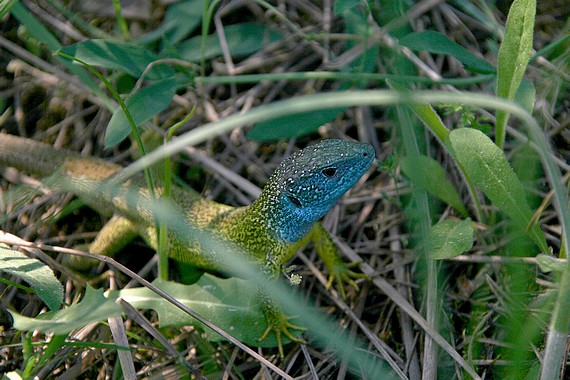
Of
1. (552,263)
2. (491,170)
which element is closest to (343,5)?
(491,170)

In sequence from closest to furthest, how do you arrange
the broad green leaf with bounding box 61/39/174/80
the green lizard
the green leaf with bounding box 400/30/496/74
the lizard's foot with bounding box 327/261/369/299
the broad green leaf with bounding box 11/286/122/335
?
the broad green leaf with bounding box 11/286/122/335, the green lizard, the green leaf with bounding box 400/30/496/74, the broad green leaf with bounding box 61/39/174/80, the lizard's foot with bounding box 327/261/369/299

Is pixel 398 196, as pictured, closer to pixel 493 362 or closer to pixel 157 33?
pixel 493 362

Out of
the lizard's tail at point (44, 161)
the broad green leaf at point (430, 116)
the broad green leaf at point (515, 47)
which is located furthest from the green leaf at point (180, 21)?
the broad green leaf at point (515, 47)

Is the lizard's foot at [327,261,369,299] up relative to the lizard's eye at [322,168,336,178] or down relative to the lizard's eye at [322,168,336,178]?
down

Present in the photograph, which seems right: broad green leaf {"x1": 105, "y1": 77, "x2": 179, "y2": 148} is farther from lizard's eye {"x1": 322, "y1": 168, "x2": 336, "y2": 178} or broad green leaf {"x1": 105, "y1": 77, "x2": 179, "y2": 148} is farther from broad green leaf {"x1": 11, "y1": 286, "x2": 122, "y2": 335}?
lizard's eye {"x1": 322, "y1": 168, "x2": 336, "y2": 178}

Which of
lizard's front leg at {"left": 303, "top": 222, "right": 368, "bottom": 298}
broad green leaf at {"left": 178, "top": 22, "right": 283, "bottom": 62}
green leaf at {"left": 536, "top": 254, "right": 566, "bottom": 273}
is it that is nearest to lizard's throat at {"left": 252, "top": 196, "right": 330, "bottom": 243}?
lizard's front leg at {"left": 303, "top": 222, "right": 368, "bottom": 298}
